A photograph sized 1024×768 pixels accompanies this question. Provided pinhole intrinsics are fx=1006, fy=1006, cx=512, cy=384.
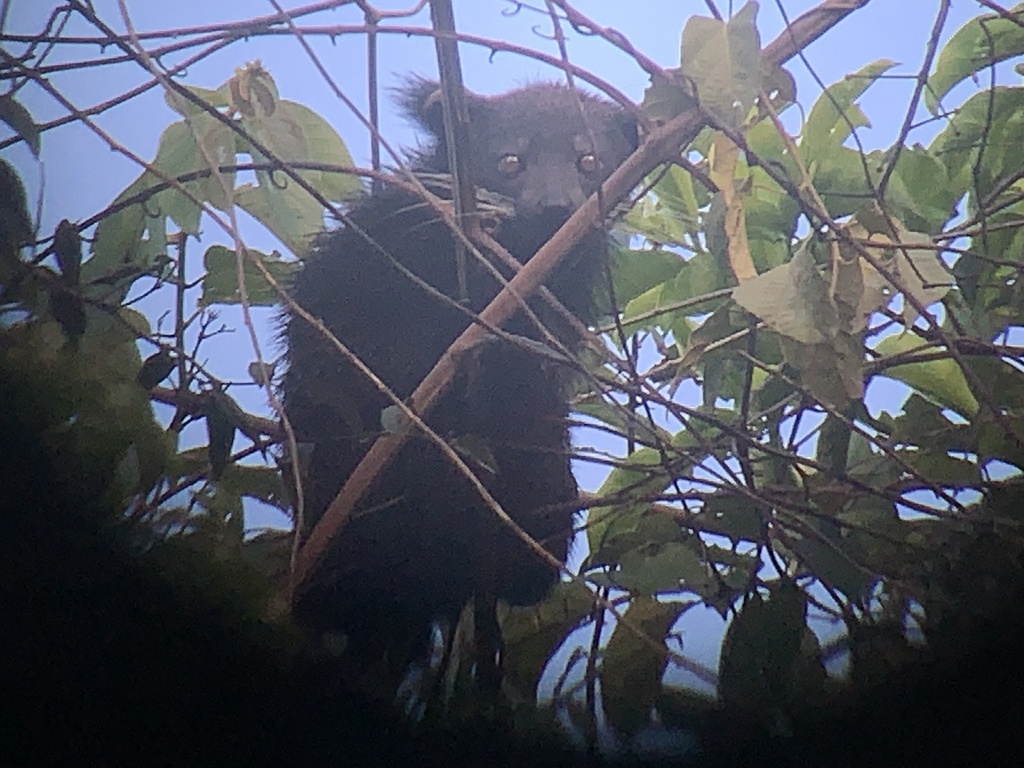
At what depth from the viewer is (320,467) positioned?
27.2 inches

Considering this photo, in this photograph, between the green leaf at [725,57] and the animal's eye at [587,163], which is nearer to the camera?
the green leaf at [725,57]

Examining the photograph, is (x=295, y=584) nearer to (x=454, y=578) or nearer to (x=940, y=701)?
(x=454, y=578)

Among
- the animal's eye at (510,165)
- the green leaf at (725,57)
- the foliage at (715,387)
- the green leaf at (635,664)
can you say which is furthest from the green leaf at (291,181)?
the green leaf at (635,664)

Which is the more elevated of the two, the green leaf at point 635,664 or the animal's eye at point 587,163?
the animal's eye at point 587,163

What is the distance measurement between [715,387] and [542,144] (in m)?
0.24

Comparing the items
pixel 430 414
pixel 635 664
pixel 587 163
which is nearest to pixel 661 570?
pixel 635 664

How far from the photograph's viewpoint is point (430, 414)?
68 centimetres


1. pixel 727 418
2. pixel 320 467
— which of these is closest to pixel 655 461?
pixel 727 418

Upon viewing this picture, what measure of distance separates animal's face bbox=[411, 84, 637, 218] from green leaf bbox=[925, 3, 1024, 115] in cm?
22

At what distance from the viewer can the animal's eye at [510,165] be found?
30.1 inches

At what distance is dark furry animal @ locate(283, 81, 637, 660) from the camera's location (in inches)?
27.2

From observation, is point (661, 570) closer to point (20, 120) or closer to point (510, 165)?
point (510, 165)

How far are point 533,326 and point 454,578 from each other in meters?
0.19

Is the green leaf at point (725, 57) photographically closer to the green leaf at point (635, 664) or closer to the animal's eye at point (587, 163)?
the animal's eye at point (587, 163)
